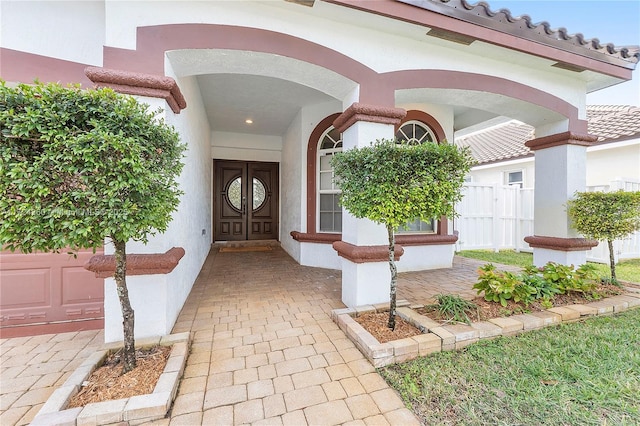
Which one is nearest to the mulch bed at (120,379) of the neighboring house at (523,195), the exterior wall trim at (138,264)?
the exterior wall trim at (138,264)

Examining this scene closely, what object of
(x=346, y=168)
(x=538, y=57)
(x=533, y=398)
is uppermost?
(x=538, y=57)

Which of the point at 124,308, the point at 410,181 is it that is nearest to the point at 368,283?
the point at 410,181

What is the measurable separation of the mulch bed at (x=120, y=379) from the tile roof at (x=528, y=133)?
4.82m

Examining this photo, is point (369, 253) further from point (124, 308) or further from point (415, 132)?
point (415, 132)

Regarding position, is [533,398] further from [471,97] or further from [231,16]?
[231,16]

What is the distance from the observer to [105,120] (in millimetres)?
1471

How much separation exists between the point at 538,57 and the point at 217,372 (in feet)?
16.2

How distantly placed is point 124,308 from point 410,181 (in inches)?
92.3

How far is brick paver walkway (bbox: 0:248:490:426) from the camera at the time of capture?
4.85 ft

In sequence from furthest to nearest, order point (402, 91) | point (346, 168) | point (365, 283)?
point (402, 91), point (365, 283), point (346, 168)

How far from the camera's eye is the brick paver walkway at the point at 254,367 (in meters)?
1.48

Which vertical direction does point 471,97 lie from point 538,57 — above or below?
below

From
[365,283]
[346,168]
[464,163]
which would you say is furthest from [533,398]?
[346,168]

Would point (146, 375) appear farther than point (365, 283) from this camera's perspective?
No
